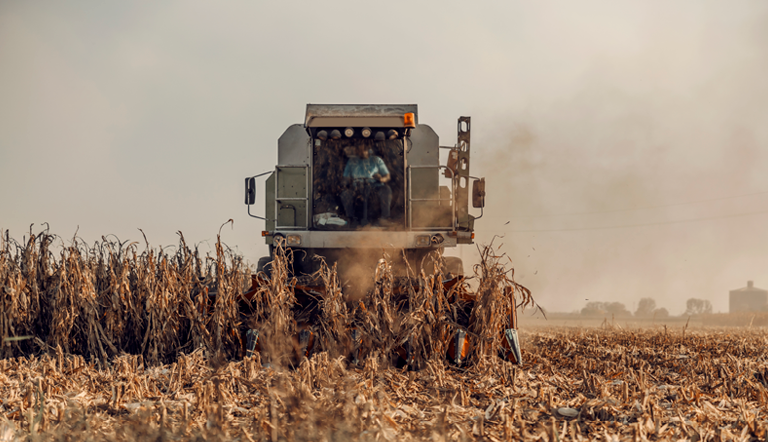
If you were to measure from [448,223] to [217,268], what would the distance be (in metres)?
3.32

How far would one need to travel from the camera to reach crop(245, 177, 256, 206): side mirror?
8180 mm

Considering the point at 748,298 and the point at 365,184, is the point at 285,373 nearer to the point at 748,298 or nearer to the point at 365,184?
the point at 365,184

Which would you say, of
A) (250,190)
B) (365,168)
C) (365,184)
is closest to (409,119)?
(365,168)

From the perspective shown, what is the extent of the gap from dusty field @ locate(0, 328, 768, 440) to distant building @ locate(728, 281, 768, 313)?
169ft

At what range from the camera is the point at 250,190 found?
820 cm

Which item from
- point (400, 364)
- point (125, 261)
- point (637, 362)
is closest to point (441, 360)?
→ point (400, 364)

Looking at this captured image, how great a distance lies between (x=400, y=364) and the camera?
565 cm

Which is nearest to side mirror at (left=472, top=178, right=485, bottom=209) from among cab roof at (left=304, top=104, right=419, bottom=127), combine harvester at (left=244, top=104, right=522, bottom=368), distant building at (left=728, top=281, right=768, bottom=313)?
combine harvester at (left=244, top=104, right=522, bottom=368)

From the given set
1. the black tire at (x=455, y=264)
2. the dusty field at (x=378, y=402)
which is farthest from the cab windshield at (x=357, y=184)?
the dusty field at (x=378, y=402)

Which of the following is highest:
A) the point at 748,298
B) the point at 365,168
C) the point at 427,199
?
the point at 365,168

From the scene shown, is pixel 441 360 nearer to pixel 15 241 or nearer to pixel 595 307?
pixel 15 241

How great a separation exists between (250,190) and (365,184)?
1644 millimetres

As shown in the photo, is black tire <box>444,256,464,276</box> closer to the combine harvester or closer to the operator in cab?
the combine harvester

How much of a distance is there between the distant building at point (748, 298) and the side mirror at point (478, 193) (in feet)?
164
